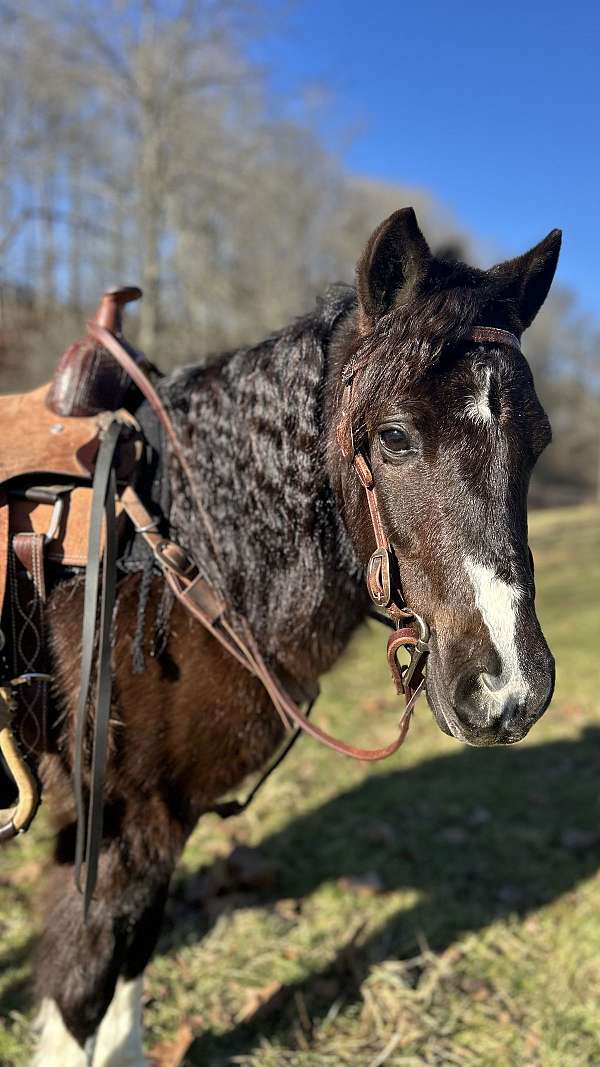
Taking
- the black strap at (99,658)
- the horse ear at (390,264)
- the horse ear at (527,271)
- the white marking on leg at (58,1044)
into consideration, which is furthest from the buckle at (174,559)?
the white marking on leg at (58,1044)

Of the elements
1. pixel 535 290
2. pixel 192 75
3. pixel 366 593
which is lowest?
pixel 366 593

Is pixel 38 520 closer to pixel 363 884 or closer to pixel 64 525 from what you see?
pixel 64 525

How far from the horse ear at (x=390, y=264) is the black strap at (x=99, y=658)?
778mm

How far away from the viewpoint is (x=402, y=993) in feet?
9.00

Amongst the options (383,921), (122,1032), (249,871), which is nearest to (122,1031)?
(122,1032)

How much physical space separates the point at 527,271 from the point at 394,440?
621 millimetres

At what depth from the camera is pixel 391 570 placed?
1.65 m

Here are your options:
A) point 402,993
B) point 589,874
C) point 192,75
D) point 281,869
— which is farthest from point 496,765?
point 192,75

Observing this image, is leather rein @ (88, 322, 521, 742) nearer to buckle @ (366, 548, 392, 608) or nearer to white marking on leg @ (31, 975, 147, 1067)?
buckle @ (366, 548, 392, 608)

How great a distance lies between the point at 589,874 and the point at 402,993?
1371 millimetres

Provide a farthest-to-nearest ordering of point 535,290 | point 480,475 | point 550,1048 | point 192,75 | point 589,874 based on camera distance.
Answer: point 192,75, point 589,874, point 550,1048, point 535,290, point 480,475

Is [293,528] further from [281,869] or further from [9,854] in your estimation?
[9,854]

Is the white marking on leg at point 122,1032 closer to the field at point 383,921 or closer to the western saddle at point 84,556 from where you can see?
the field at point 383,921

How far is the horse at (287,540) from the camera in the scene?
1568mm
